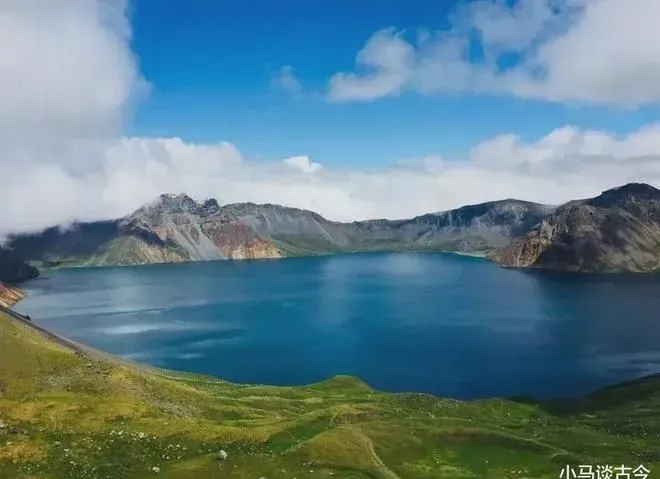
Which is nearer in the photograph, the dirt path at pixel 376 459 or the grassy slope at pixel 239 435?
the grassy slope at pixel 239 435

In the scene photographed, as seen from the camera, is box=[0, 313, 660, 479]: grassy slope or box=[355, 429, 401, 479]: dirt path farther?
box=[355, 429, 401, 479]: dirt path

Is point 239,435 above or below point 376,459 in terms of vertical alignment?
above

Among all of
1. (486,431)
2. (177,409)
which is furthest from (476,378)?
(177,409)

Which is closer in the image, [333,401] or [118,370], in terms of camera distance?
[118,370]

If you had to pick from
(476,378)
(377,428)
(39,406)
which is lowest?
(476,378)

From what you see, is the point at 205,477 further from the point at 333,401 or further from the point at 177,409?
the point at 333,401

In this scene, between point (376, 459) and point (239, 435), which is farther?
point (239, 435)

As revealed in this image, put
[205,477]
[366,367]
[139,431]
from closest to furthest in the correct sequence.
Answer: [205,477] < [139,431] < [366,367]

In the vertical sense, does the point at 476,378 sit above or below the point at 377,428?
below
